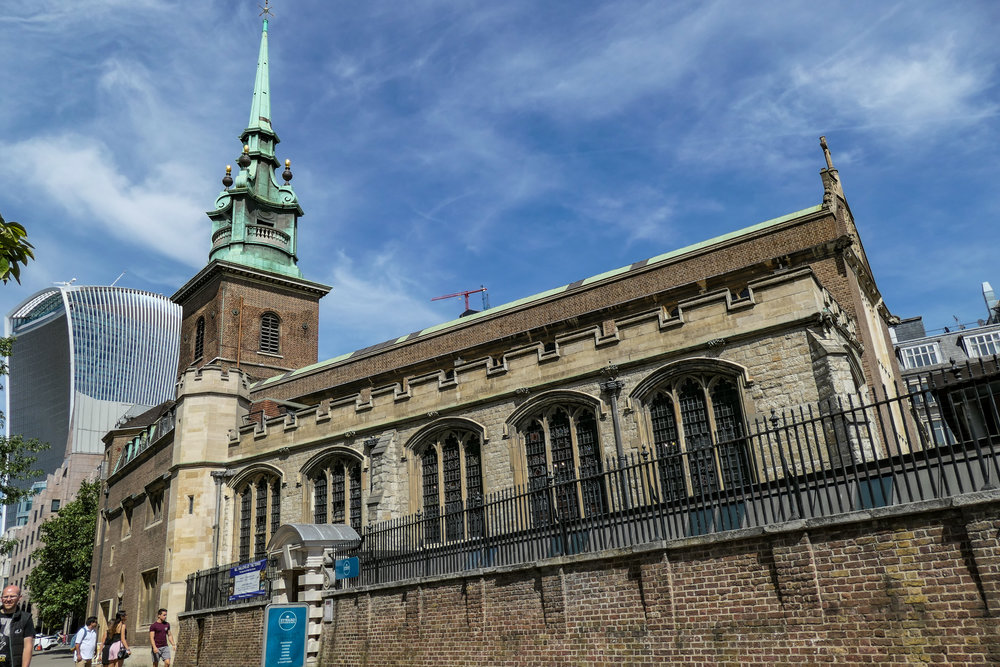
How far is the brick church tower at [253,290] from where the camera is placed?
128 feet

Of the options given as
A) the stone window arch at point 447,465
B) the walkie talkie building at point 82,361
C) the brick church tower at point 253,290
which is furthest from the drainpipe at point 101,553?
the walkie talkie building at point 82,361

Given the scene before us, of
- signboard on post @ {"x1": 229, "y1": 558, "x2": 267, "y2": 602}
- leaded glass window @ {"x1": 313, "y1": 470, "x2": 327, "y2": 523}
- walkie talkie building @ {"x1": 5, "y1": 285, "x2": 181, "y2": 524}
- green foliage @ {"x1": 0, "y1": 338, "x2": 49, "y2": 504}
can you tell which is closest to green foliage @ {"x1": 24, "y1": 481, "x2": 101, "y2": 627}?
green foliage @ {"x1": 0, "y1": 338, "x2": 49, "y2": 504}

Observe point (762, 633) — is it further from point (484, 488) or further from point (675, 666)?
point (484, 488)

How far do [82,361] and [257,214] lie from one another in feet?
413

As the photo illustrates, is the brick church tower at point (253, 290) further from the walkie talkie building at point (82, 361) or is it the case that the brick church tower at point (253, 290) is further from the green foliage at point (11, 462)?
the walkie talkie building at point (82, 361)

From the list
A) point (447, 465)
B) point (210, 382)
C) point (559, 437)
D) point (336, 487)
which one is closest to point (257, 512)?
point (336, 487)

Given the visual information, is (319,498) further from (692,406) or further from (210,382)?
(692,406)

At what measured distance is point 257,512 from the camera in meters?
25.8

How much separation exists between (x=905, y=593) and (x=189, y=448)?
23.7 meters

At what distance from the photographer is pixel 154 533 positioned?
29375 millimetres

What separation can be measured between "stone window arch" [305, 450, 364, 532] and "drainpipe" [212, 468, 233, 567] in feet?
12.8

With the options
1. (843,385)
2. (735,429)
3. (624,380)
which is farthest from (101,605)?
(843,385)

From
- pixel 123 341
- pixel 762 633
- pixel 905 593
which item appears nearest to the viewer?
pixel 905 593

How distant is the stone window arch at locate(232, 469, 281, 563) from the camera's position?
83.0 feet
